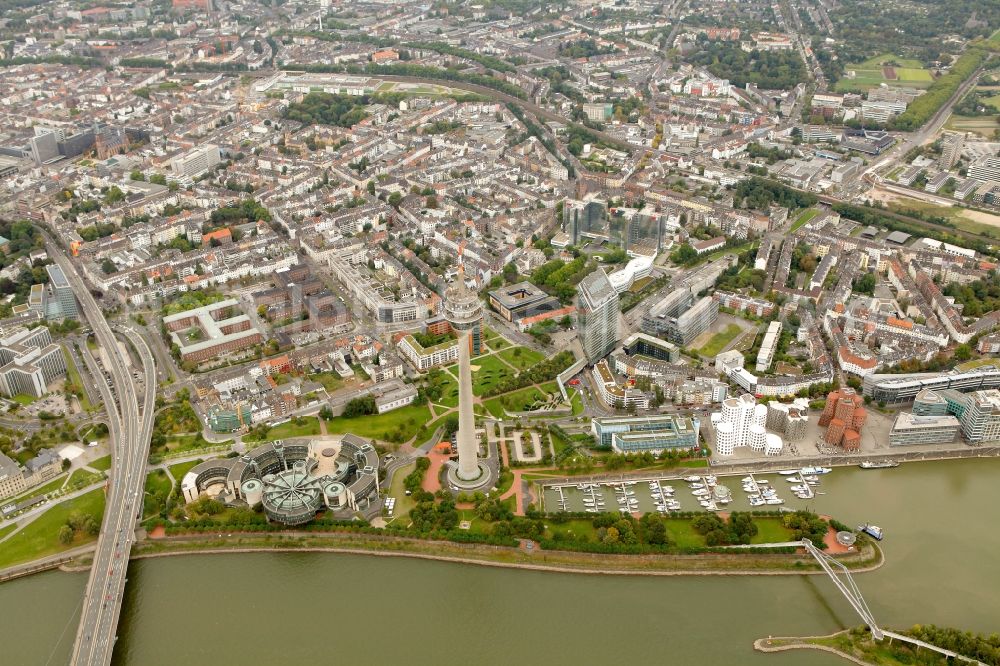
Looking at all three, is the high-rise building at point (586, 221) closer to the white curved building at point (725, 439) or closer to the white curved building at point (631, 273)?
the white curved building at point (631, 273)

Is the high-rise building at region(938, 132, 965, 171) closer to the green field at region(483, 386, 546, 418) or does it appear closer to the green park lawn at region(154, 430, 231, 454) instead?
the green field at region(483, 386, 546, 418)

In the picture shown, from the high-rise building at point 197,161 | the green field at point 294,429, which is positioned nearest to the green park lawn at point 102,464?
the green field at point 294,429

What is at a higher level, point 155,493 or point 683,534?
point 155,493

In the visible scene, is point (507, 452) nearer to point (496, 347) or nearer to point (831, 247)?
point (496, 347)

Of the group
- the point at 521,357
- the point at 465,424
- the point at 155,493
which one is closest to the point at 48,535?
the point at 155,493

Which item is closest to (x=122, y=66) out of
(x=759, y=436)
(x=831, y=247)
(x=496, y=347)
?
(x=496, y=347)

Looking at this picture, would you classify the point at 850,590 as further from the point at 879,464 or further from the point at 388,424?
the point at 388,424

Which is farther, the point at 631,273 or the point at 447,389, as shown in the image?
the point at 631,273
